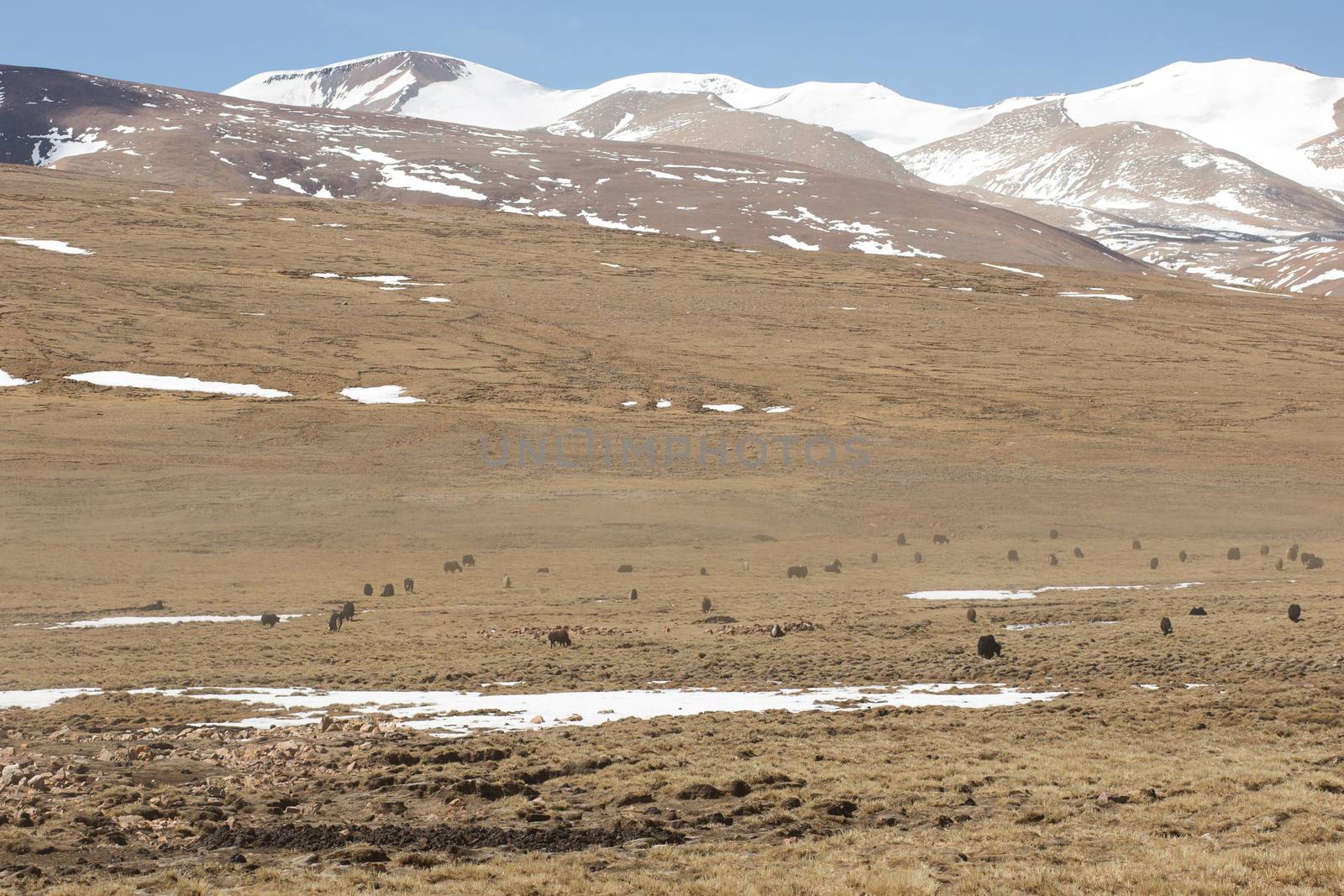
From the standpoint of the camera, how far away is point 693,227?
166 m

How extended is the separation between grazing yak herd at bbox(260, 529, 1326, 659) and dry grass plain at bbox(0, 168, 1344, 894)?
1.44 feet

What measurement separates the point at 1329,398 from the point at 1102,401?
15.2 m

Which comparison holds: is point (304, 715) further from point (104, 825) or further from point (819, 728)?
point (819, 728)

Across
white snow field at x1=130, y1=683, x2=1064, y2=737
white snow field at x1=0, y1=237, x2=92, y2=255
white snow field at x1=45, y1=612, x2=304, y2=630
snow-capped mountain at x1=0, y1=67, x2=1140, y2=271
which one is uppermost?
snow-capped mountain at x1=0, y1=67, x2=1140, y2=271

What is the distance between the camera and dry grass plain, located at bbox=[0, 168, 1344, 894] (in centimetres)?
1216

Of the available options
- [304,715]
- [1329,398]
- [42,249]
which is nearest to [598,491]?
[304,715]

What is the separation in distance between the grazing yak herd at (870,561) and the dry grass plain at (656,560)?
1.44 feet

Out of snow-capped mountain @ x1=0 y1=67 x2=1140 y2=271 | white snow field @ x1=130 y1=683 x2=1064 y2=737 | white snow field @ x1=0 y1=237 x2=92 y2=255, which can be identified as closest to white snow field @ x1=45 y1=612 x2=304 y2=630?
white snow field @ x1=130 y1=683 x2=1064 y2=737

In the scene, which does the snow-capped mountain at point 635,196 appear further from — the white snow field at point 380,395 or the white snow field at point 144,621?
the white snow field at point 144,621

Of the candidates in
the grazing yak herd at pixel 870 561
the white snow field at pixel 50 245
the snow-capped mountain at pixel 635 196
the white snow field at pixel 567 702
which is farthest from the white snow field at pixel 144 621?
the snow-capped mountain at pixel 635 196

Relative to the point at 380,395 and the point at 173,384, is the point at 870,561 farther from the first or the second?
the point at 173,384

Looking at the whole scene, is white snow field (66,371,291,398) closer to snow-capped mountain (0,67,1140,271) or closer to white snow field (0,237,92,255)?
white snow field (0,237,92,255)

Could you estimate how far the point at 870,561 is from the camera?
140 feet

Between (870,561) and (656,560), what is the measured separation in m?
7.60
